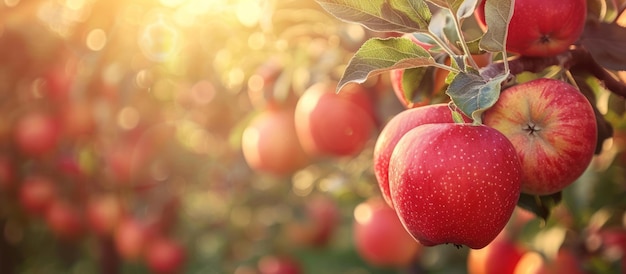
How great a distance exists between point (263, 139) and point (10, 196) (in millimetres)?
1750

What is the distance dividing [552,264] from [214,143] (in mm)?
2229

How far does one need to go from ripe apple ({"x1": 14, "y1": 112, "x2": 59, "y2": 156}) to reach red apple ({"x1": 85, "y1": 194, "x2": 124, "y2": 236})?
330 mm

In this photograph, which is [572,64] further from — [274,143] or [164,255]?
[164,255]

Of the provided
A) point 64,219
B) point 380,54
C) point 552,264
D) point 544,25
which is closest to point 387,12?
point 380,54

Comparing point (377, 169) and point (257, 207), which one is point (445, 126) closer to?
point (377, 169)

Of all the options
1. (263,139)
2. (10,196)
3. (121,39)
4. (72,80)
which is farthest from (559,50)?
(10,196)

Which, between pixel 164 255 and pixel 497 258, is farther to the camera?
pixel 164 255

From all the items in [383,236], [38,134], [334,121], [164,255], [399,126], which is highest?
[399,126]

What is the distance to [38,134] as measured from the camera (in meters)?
2.65

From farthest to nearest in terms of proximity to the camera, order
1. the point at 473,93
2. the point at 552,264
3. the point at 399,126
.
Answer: the point at 552,264, the point at 399,126, the point at 473,93

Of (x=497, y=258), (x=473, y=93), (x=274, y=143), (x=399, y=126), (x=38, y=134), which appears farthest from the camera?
(x=38, y=134)

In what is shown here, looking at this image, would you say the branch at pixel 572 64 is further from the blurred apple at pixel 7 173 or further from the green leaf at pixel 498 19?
the blurred apple at pixel 7 173

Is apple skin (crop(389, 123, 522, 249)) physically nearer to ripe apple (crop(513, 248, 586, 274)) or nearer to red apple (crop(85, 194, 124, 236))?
ripe apple (crop(513, 248, 586, 274))

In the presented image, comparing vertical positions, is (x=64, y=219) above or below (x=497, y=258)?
below
